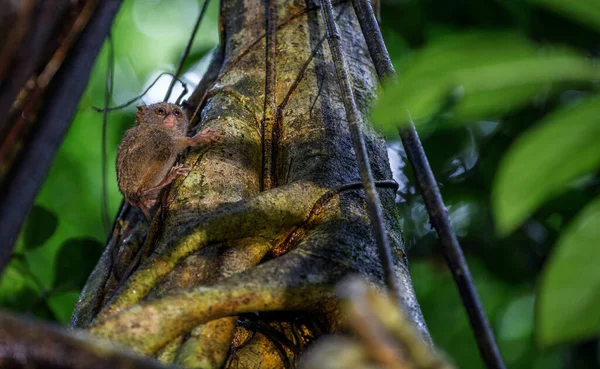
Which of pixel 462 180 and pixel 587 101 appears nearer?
pixel 587 101

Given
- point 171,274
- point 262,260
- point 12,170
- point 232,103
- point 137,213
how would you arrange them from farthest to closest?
point 137,213 < point 232,103 < point 262,260 < point 171,274 < point 12,170

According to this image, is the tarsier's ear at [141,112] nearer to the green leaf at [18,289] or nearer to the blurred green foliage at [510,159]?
the green leaf at [18,289]

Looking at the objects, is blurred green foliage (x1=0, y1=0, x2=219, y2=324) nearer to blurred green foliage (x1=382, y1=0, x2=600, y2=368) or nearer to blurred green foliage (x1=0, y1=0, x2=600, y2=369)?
blurred green foliage (x1=0, y1=0, x2=600, y2=369)

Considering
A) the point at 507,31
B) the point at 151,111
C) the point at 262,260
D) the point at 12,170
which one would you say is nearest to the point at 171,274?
the point at 262,260

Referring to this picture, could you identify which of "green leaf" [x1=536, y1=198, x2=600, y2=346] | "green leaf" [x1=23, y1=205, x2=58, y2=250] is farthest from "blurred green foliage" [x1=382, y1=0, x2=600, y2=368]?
"green leaf" [x1=23, y1=205, x2=58, y2=250]

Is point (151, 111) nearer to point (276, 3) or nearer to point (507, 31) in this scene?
point (276, 3)

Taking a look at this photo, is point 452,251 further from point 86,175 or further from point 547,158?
point 86,175

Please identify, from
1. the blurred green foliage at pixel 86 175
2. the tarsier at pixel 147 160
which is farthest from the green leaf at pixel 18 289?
the tarsier at pixel 147 160
